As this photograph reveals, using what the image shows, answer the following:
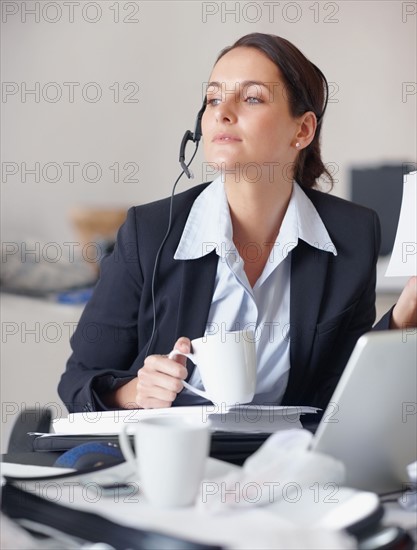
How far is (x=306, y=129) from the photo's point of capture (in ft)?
6.10

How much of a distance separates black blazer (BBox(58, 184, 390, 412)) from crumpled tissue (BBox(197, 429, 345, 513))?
2.33 feet

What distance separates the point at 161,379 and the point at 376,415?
46cm

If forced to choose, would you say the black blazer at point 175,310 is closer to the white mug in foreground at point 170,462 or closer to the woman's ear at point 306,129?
the woman's ear at point 306,129

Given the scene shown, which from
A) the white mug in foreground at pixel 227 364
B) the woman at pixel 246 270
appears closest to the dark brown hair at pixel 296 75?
the woman at pixel 246 270

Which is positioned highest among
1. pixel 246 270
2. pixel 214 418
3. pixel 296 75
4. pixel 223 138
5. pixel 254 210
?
pixel 296 75

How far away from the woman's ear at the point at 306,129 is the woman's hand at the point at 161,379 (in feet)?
2.12

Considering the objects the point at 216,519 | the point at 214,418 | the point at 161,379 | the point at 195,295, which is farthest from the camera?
the point at 195,295

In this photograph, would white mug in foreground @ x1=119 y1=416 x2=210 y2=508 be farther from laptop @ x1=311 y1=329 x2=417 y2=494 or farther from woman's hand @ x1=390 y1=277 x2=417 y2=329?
woman's hand @ x1=390 y1=277 x2=417 y2=329

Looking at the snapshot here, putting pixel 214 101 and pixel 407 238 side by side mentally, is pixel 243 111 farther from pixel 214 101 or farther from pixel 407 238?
pixel 407 238

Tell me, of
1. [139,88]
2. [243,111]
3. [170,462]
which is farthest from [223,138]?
[139,88]

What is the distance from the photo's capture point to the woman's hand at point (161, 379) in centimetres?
137

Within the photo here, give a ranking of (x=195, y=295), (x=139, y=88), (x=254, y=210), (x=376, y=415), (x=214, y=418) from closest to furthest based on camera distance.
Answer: (x=376, y=415) → (x=214, y=418) → (x=195, y=295) → (x=254, y=210) → (x=139, y=88)

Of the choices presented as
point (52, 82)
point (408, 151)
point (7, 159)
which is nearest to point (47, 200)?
point (7, 159)

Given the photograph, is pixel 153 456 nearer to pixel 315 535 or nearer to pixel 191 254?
pixel 315 535
